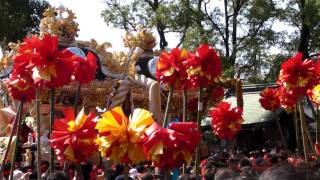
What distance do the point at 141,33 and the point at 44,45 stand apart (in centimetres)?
808

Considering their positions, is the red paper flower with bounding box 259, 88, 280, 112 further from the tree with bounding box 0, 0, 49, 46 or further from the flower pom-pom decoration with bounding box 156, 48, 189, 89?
the tree with bounding box 0, 0, 49, 46

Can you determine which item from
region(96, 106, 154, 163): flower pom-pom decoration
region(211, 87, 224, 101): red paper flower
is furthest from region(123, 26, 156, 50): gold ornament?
region(96, 106, 154, 163): flower pom-pom decoration

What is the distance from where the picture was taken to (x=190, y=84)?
6.50m

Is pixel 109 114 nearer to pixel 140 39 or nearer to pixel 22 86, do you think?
Result: pixel 22 86

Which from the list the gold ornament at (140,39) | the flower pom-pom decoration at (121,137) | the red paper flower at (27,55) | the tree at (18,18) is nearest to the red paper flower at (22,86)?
the red paper flower at (27,55)

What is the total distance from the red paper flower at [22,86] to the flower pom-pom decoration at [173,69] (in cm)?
165

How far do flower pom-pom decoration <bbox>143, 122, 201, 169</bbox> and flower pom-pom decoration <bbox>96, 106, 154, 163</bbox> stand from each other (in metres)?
0.08

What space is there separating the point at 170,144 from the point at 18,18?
68.1 ft

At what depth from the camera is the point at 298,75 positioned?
7.76 metres

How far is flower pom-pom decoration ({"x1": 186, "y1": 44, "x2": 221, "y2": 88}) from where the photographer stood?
6336 millimetres

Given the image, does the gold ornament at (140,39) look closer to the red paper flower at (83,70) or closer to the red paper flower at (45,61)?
the red paper flower at (83,70)

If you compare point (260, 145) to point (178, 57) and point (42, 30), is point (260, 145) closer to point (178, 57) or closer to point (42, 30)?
point (42, 30)

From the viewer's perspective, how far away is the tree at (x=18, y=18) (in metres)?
22.9

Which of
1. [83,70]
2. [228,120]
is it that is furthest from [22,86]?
[228,120]
